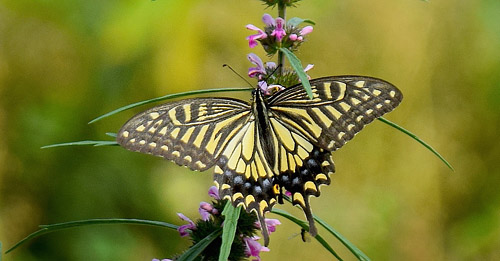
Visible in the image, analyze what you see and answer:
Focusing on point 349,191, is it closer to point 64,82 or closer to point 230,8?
point 230,8

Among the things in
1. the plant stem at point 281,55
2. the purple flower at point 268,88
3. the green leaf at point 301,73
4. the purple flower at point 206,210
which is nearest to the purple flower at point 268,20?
the plant stem at point 281,55

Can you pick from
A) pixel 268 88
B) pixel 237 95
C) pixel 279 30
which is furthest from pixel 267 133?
pixel 237 95

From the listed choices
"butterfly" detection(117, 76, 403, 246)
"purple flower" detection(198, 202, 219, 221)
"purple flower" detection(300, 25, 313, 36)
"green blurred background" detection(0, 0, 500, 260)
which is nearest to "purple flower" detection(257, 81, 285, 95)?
"butterfly" detection(117, 76, 403, 246)

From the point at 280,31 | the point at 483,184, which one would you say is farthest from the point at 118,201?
the point at 280,31

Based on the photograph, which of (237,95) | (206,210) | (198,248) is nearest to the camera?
(198,248)

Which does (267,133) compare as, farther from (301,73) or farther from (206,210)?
(301,73)
